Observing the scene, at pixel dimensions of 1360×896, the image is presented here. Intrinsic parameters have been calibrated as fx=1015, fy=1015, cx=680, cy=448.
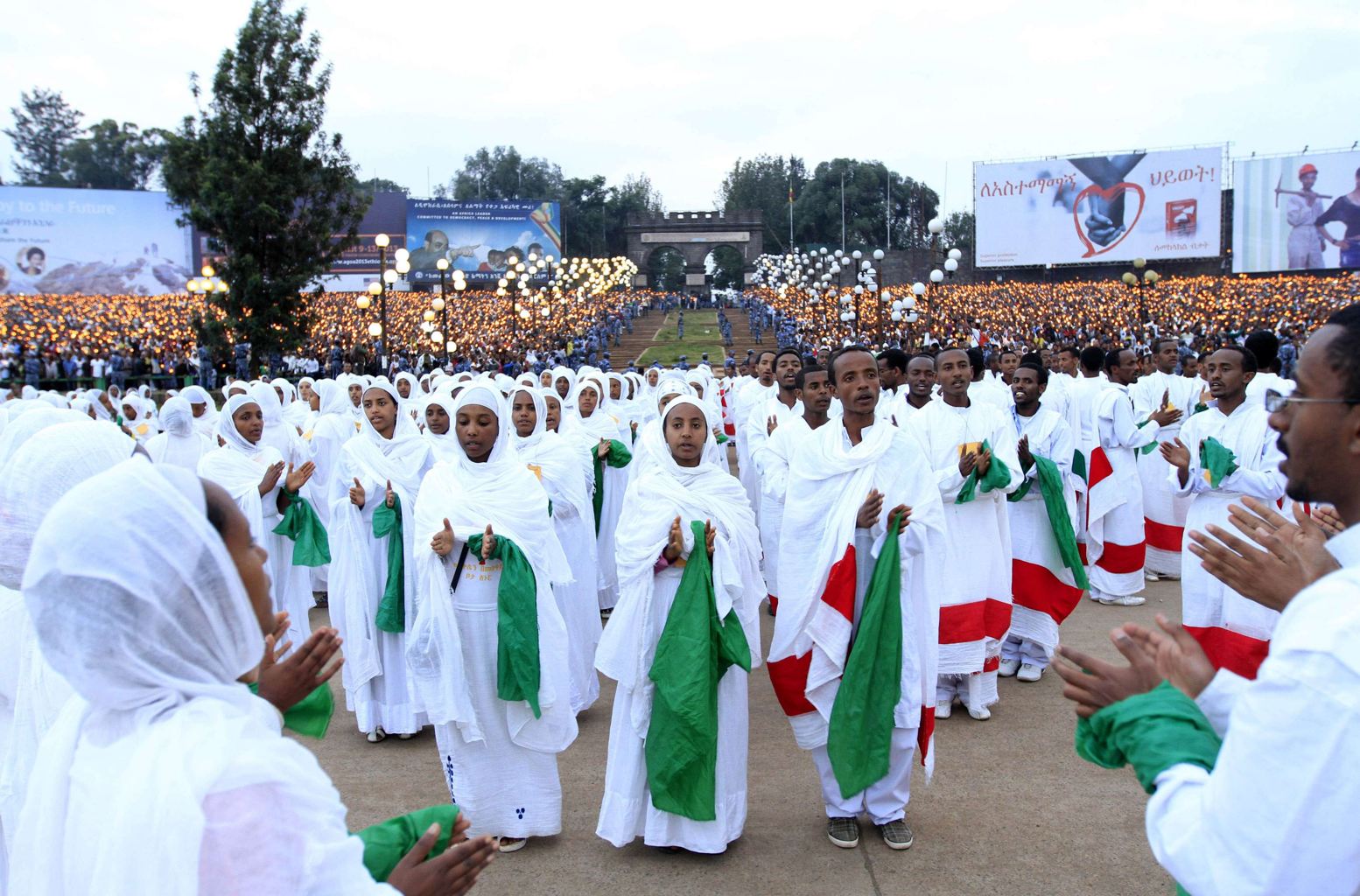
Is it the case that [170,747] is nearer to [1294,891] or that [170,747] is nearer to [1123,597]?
[1294,891]

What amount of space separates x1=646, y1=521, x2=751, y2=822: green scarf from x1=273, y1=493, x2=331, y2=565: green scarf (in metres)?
3.16

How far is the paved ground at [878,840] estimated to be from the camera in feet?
13.7

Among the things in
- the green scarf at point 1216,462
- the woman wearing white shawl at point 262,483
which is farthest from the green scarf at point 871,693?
the woman wearing white shawl at point 262,483

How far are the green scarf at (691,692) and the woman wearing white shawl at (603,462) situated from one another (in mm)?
3662

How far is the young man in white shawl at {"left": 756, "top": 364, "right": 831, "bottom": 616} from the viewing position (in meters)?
5.43

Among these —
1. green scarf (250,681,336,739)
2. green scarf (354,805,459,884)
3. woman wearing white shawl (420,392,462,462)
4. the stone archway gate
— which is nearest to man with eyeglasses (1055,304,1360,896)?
green scarf (354,805,459,884)

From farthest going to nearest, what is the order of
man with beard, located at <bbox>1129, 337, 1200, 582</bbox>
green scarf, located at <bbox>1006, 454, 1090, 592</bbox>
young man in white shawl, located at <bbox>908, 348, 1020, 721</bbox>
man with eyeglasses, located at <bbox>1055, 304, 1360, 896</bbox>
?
man with beard, located at <bbox>1129, 337, 1200, 582</bbox>
green scarf, located at <bbox>1006, 454, 1090, 592</bbox>
young man in white shawl, located at <bbox>908, 348, 1020, 721</bbox>
man with eyeglasses, located at <bbox>1055, 304, 1360, 896</bbox>

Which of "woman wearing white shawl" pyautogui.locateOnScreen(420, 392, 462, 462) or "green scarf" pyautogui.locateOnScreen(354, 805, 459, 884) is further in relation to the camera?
"woman wearing white shawl" pyautogui.locateOnScreen(420, 392, 462, 462)

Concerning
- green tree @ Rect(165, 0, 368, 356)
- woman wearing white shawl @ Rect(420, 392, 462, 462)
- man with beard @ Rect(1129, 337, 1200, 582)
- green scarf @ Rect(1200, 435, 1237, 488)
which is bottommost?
man with beard @ Rect(1129, 337, 1200, 582)

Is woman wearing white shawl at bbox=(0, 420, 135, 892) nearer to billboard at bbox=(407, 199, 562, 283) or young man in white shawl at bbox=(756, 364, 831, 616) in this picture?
young man in white shawl at bbox=(756, 364, 831, 616)

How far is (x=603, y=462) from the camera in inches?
351

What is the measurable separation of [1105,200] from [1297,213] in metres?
8.43

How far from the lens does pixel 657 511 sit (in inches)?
176

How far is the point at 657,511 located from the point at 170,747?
3.04 m
